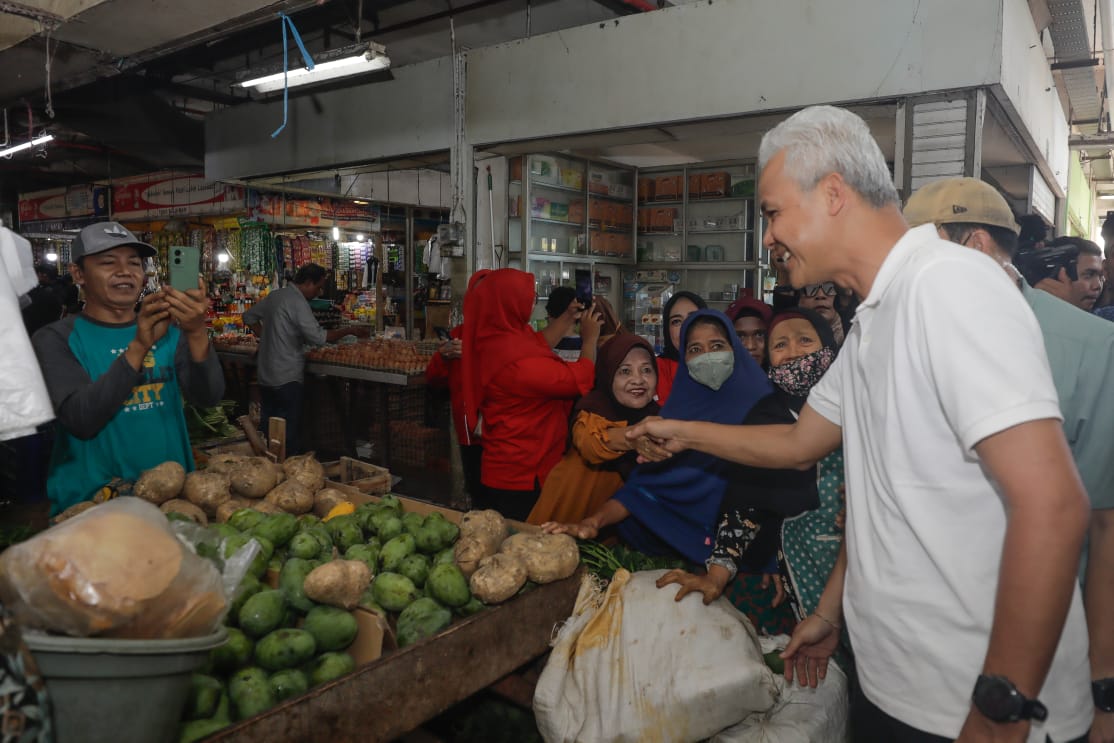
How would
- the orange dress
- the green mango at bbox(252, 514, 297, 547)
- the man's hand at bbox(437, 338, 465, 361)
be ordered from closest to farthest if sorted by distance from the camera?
the green mango at bbox(252, 514, 297, 547), the orange dress, the man's hand at bbox(437, 338, 465, 361)

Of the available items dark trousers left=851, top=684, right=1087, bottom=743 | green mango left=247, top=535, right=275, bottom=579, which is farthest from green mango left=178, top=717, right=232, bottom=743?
dark trousers left=851, top=684, right=1087, bottom=743

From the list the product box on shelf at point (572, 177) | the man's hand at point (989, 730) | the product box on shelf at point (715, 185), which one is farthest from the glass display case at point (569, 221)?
the man's hand at point (989, 730)

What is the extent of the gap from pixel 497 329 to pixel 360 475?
1051 mm

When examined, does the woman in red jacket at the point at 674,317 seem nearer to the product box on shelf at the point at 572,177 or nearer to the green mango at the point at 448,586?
the green mango at the point at 448,586

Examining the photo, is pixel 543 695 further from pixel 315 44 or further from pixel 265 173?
pixel 315 44

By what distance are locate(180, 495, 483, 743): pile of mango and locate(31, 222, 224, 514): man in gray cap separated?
2.33 ft

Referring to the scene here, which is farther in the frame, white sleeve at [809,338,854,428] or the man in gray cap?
the man in gray cap

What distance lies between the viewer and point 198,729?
59.9 inches

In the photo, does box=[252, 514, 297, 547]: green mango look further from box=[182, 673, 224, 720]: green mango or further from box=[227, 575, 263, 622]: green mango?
box=[182, 673, 224, 720]: green mango

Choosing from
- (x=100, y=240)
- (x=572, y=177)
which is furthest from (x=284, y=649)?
(x=572, y=177)

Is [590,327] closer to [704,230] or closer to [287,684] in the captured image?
[287,684]

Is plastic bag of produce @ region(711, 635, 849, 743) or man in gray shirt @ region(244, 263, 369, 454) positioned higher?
man in gray shirt @ region(244, 263, 369, 454)

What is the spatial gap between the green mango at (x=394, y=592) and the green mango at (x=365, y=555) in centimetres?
8

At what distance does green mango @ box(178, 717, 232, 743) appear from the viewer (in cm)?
150
